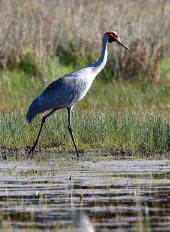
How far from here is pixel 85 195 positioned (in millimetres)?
7344

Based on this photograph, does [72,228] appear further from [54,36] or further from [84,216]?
[54,36]

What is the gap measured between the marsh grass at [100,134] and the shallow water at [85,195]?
814mm

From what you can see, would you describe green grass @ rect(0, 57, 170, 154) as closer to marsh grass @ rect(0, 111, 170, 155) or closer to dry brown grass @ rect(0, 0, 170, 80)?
marsh grass @ rect(0, 111, 170, 155)

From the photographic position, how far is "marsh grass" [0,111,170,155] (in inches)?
421

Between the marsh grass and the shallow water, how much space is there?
0.81 meters

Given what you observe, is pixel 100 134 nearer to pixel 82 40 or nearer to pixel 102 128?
pixel 102 128

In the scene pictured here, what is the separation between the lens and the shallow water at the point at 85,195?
6.09m

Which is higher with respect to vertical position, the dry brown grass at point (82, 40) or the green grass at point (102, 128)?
the dry brown grass at point (82, 40)

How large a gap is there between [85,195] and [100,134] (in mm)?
4102

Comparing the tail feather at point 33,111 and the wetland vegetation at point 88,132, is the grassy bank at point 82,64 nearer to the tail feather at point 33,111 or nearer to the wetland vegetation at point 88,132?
the wetland vegetation at point 88,132

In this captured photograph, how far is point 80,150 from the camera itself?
11219mm

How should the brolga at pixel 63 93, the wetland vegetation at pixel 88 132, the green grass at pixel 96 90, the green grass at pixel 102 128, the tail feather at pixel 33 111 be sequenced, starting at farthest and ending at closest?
the green grass at pixel 96 90 → the brolga at pixel 63 93 → the tail feather at pixel 33 111 → the green grass at pixel 102 128 → the wetland vegetation at pixel 88 132

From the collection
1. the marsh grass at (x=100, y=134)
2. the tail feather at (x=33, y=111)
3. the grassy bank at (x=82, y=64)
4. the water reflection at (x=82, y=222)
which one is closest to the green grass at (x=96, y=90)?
the grassy bank at (x=82, y=64)

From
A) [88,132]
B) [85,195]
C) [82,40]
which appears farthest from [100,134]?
[82,40]
